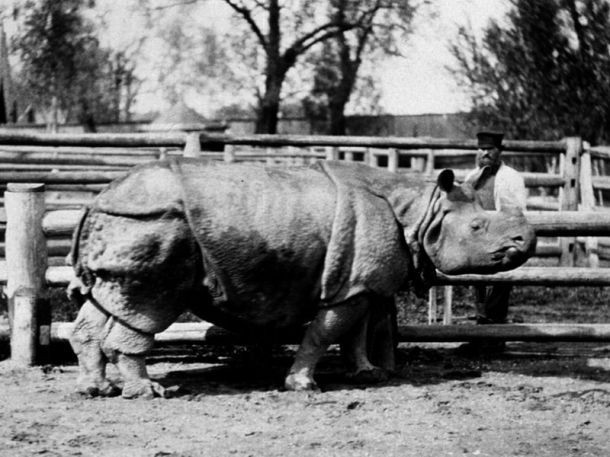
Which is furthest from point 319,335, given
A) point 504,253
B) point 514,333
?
point 514,333

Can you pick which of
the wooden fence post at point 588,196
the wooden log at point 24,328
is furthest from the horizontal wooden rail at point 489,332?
the wooden fence post at point 588,196

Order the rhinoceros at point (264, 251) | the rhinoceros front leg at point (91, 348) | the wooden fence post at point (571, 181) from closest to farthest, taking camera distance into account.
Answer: the rhinoceros at point (264, 251) → the rhinoceros front leg at point (91, 348) → the wooden fence post at point (571, 181)

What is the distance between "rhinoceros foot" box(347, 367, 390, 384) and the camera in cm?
621

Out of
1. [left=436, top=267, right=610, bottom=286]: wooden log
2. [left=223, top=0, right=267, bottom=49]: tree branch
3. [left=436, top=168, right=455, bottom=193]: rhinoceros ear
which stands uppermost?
[left=223, top=0, right=267, bottom=49]: tree branch

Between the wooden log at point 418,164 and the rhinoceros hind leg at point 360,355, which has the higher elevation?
the wooden log at point 418,164

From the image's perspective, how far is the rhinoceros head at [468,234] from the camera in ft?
19.3

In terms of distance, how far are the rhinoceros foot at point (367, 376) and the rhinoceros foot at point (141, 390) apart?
1.11 metres

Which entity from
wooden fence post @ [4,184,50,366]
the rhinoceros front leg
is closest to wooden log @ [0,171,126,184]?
wooden fence post @ [4,184,50,366]

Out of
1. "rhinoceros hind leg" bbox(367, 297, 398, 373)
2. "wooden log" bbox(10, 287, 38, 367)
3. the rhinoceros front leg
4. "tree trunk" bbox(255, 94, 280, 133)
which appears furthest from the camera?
"tree trunk" bbox(255, 94, 280, 133)

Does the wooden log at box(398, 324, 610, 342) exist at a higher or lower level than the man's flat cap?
lower

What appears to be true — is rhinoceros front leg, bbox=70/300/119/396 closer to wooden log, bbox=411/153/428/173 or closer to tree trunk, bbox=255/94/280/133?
wooden log, bbox=411/153/428/173

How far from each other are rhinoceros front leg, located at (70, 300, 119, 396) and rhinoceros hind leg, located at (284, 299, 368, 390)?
0.98m

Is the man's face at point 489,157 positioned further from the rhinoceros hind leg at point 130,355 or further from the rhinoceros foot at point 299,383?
the rhinoceros hind leg at point 130,355

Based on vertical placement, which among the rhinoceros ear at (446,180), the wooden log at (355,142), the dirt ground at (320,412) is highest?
the wooden log at (355,142)
